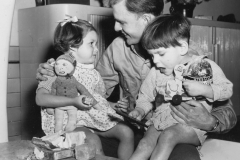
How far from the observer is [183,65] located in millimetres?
1283

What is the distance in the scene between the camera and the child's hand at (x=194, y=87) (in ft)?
3.92

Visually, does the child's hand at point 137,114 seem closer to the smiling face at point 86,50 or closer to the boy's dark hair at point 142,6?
the smiling face at point 86,50

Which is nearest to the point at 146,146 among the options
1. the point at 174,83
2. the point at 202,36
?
the point at 174,83

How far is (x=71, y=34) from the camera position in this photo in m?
Answer: 1.39

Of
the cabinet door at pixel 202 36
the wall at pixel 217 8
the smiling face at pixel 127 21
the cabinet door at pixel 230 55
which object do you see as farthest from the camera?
the wall at pixel 217 8

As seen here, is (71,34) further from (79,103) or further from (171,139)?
(171,139)

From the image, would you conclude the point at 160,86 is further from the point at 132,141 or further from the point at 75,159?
the point at 75,159

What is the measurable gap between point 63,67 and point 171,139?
548 mm

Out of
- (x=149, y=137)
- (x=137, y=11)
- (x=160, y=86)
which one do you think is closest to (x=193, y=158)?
(x=149, y=137)

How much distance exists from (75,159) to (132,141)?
1.71 feet

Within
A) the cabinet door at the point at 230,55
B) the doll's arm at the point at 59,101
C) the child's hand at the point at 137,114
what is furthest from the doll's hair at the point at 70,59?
the cabinet door at the point at 230,55

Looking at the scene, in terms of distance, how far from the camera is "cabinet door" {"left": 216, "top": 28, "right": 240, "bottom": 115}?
11.8ft

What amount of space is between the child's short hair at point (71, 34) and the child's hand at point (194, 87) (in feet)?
1.71

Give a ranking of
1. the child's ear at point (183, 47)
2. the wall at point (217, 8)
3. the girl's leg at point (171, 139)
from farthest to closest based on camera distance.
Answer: the wall at point (217, 8) → the child's ear at point (183, 47) → the girl's leg at point (171, 139)
